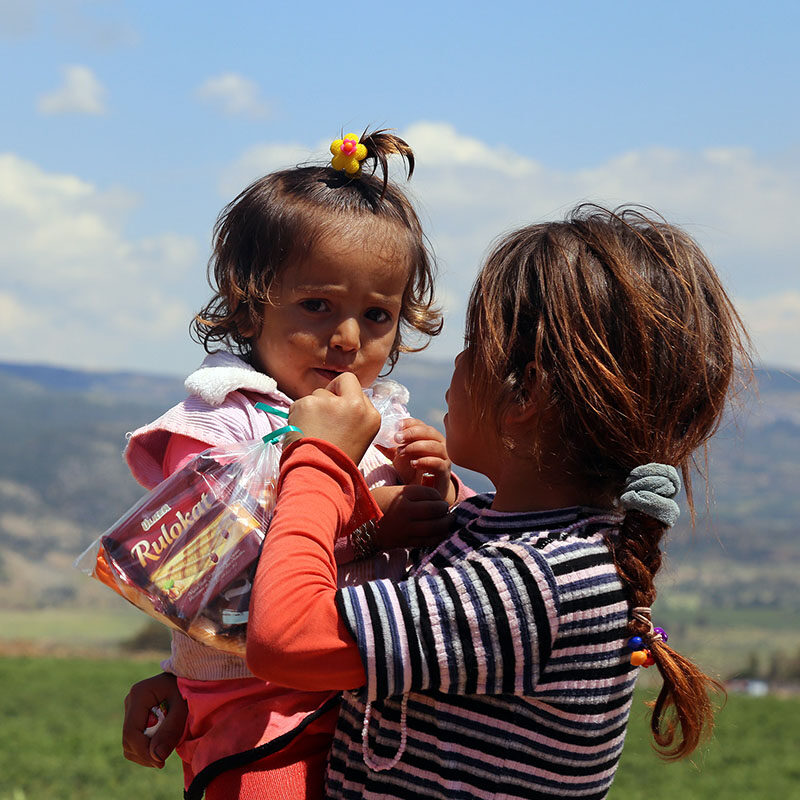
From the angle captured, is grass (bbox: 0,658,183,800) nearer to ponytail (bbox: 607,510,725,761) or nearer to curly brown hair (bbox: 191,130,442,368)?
curly brown hair (bbox: 191,130,442,368)

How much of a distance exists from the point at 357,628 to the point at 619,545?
0.53 meters

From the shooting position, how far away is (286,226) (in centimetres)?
271

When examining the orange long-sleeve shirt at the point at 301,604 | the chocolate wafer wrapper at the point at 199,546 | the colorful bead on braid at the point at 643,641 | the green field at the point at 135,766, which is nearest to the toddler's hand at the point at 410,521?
the chocolate wafer wrapper at the point at 199,546

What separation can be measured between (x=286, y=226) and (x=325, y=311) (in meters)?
0.25

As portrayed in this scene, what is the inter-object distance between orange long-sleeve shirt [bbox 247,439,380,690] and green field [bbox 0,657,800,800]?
10.2 meters

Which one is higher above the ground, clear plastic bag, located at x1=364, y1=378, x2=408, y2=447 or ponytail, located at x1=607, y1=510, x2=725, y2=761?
clear plastic bag, located at x1=364, y1=378, x2=408, y2=447

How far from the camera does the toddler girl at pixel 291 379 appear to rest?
2.28 meters

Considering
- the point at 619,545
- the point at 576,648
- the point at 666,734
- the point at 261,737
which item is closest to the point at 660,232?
the point at 619,545

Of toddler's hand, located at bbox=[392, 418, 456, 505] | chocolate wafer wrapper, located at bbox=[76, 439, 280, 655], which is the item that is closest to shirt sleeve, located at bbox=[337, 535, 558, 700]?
chocolate wafer wrapper, located at bbox=[76, 439, 280, 655]

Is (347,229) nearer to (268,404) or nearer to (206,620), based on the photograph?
(268,404)

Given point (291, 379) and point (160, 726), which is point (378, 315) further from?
point (160, 726)

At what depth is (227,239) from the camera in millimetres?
2916

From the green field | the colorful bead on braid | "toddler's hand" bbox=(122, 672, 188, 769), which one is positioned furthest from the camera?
the green field

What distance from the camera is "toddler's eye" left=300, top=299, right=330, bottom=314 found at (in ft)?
8.77
